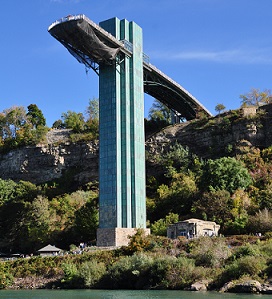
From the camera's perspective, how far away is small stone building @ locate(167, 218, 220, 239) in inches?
1825

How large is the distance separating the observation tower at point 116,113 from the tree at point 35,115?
36.3 metres

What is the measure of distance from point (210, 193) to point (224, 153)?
59.3ft

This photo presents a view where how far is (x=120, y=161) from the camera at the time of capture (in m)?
53.8

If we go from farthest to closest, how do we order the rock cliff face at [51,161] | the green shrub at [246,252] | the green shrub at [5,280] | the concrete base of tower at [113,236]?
the rock cliff face at [51,161]
the concrete base of tower at [113,236]
the green shrub at [5,280]
the green shrub at [246,252]

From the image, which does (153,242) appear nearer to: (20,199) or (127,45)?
(127,45)

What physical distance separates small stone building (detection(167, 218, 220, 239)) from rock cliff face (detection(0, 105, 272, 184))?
71.6ft

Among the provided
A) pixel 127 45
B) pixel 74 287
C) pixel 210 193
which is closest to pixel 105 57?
pixel 127 45

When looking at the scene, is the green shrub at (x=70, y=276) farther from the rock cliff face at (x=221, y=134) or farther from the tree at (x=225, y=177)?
the rock cliff face at (x=221, y=134)

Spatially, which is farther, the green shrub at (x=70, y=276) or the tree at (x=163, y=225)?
the tree at (x=163, y=225)

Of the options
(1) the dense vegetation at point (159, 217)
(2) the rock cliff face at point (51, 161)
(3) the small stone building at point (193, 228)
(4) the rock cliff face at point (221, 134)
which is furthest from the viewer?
(2) the rock cliff face at point (51, 161)

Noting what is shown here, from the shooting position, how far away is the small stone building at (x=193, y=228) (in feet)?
152

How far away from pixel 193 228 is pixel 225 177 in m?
9.61

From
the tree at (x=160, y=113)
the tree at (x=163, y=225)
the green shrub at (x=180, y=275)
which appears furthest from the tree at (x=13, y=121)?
the green shrub at (x=180, y=275)

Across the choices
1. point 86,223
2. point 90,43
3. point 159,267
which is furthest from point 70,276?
point 90,43
